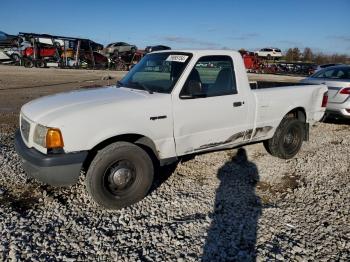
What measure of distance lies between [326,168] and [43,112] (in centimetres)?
467

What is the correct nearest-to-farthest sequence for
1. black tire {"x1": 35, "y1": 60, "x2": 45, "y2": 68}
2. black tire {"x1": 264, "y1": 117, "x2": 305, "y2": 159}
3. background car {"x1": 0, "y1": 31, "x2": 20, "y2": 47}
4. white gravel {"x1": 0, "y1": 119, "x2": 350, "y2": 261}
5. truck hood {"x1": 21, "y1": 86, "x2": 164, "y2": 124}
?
white gravel {"x1": 0, "y1": 119, "x2": 350, "y2": 261}
truck hood {"x1": 21, "y1": 86, "x2": 164, "y2": 124}
black tire {"x1": 264, "y1": 117, "x2": 305, "y2": 159}
black tire {"x1": 35, "y1": 60, "x2": 45, "y2": 68}
background car {"x1": 0, "y1": 31, "x2": 20, "y2": 47}

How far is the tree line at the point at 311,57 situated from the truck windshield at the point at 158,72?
176 feet

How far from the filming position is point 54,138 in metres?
3.60

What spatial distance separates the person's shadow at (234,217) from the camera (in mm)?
3311

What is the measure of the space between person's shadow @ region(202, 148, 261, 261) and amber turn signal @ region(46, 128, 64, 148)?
1.88 metres

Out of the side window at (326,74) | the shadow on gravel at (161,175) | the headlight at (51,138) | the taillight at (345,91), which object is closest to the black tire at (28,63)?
the side window at (326,74)

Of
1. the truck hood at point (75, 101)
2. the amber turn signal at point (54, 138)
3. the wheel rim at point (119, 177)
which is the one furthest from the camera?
the wheel rim at point (119, 177)

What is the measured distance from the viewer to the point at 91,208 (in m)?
4.14

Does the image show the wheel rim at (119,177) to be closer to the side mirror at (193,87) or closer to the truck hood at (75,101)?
the truck hood at (75,101)

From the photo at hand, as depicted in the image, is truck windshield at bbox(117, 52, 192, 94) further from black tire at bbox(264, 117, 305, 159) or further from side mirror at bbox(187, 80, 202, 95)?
black tire at bbox(264, 117, 305, 159)

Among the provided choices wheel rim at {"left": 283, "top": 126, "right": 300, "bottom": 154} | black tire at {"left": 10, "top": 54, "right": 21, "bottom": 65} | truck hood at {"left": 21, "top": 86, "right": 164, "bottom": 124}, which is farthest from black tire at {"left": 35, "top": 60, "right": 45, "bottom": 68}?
wheel rim at {"left": 283, "top": 126, "right": 300, "bottom": 154}

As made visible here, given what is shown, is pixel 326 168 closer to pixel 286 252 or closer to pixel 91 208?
pixel 286 252

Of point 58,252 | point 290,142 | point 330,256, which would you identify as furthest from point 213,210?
point 290,142

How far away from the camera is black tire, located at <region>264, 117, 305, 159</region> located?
19.5 ft
